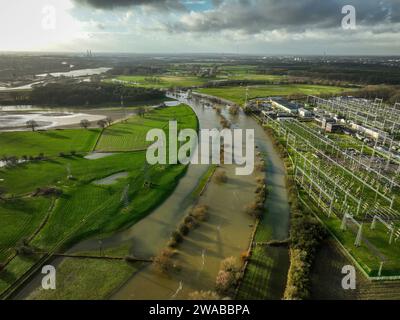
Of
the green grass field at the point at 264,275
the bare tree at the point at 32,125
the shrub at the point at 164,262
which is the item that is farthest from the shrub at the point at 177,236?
the bare tree at the point at 32,125

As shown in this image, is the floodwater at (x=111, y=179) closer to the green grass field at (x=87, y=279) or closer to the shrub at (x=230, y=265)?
the green grass field at (x=87, y=279)

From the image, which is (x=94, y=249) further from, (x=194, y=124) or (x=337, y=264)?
(x=194, y=124)

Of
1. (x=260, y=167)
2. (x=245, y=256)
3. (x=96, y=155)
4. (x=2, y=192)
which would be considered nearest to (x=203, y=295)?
(x=245, y=256)

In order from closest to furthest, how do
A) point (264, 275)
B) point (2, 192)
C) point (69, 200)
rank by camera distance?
point (264, 275), point (69, 200), point (2, 192)

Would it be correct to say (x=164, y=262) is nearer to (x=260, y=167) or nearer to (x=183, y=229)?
(x=183, y=229)

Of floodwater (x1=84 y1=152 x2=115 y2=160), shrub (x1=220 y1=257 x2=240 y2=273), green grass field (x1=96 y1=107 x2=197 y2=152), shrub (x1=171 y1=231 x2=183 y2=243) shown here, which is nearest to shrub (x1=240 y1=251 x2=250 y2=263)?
shrub (x1=220 y1=257 x2=240 y2=273)
